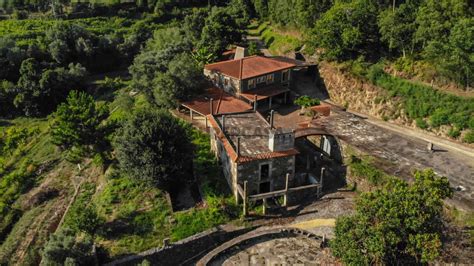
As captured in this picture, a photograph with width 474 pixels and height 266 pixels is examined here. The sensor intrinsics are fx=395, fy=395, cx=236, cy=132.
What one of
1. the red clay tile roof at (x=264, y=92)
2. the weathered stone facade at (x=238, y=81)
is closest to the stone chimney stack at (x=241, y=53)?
the weathered stone facade at (x=238, y=81)

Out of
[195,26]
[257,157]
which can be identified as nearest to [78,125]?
[257,157]

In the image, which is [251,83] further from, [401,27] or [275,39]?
[275,39]

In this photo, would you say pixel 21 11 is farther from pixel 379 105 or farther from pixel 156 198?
pixel 379 105

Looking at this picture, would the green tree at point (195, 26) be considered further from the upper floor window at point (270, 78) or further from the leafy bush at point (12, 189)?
the leafy bush at point (12, 189)

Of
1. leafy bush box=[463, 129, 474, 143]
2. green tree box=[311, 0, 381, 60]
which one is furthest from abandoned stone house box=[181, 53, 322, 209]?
leafy bush box=[463, 129, 474, 143]

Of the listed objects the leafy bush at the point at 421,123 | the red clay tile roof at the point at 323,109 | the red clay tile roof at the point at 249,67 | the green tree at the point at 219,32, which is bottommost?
the leafy bush at the point at 421,123

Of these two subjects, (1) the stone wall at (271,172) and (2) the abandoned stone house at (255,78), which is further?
(2) the abandoned stone house at (255,78)

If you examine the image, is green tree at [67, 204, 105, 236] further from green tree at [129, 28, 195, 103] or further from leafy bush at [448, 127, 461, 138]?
leafy bush at [448, 127, 461, 138]
